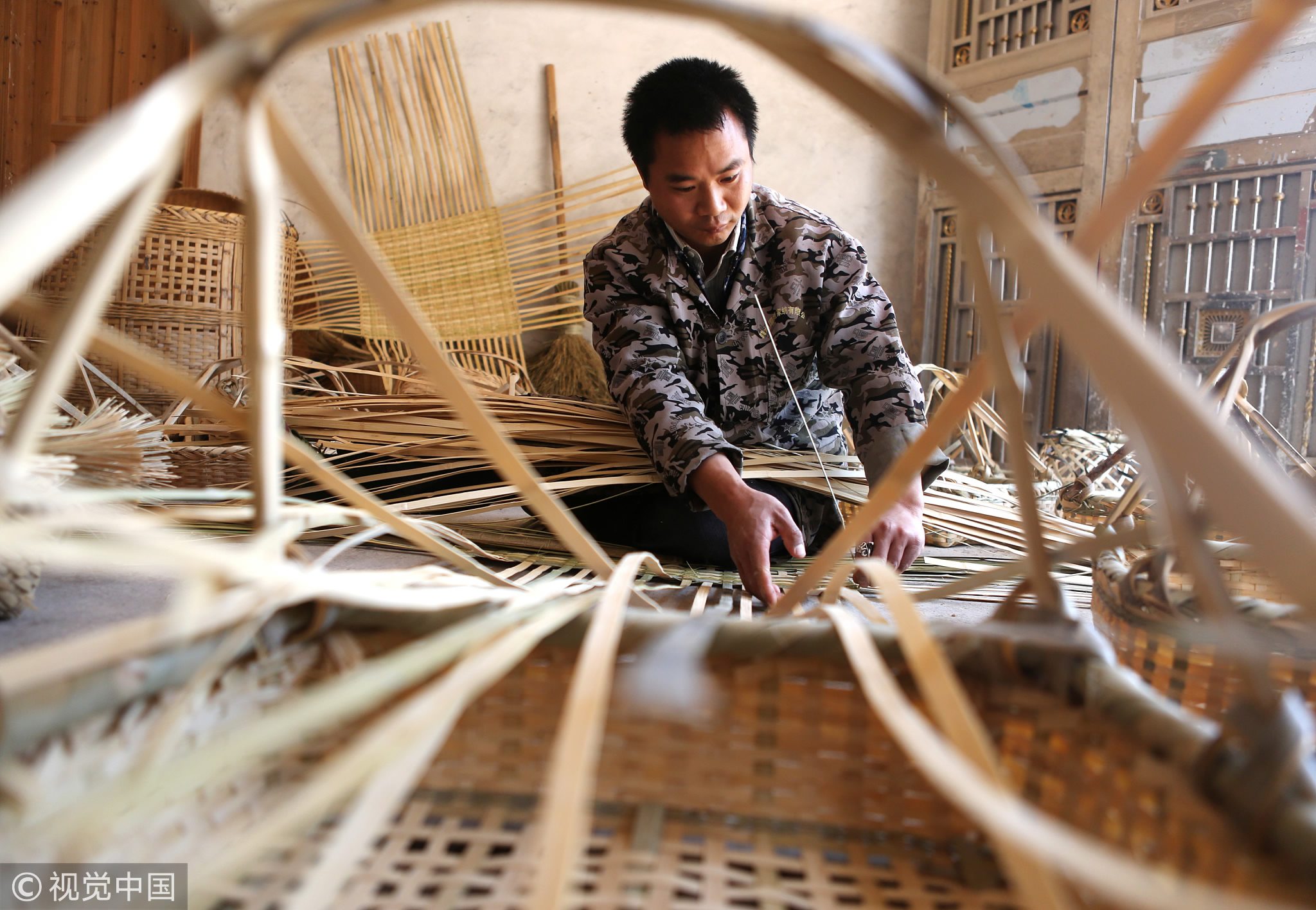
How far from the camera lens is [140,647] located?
28cm

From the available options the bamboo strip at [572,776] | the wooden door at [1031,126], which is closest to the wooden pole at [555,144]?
the wooden door at [1031,126]

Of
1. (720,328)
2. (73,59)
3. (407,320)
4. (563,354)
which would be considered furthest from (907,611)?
(73,59)

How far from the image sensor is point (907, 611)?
0.36 meters

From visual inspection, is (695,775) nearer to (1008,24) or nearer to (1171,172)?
(1171,172)

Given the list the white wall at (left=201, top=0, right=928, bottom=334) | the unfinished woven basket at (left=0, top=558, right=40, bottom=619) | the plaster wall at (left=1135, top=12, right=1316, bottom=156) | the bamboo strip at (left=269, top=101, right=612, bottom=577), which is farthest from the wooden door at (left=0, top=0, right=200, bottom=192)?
the bamboo strip at (left=269, top=101, right=612, bottom=577)

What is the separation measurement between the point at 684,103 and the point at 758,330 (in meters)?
0.38

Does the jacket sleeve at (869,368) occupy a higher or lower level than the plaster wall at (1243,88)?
lower

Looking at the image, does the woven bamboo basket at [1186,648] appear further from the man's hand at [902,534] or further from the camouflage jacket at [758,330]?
the camouflage jacket at [758,330]

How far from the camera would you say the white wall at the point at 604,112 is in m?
3.36

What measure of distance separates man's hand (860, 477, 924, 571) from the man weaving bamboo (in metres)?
0.12

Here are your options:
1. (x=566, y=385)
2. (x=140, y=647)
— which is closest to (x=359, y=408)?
(x=140, y=647)

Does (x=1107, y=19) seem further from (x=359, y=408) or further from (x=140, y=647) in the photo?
(x=140, y=647)

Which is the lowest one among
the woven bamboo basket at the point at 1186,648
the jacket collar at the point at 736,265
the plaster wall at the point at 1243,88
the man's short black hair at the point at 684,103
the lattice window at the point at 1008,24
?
the woven bamboo basket at the point at 1186,648

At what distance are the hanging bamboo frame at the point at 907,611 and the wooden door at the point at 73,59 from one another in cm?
443
